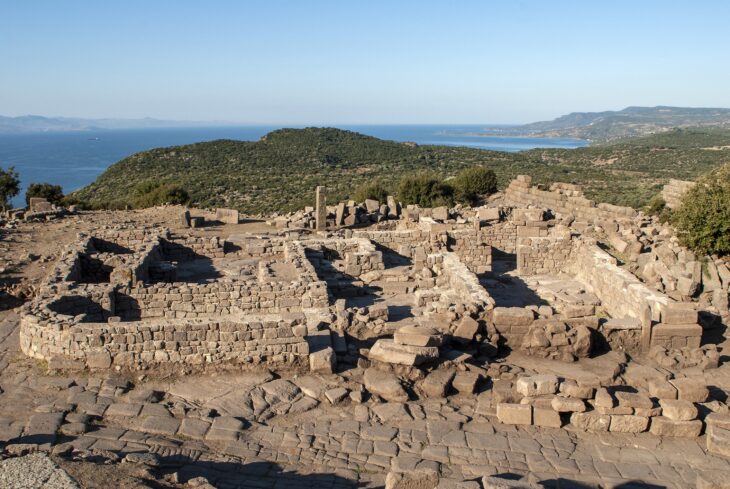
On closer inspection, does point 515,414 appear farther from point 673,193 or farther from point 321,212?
point 673,193

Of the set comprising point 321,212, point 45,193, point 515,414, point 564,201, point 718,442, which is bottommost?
point 718,442

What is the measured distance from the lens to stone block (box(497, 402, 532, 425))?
29.0 ft

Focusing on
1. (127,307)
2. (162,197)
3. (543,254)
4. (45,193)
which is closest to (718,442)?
(543,254)

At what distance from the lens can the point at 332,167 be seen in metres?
63.0

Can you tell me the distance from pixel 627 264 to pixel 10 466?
586 inches

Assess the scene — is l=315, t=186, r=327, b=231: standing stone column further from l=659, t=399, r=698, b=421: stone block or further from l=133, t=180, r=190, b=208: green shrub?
l=659, t=399, r=698, b=421: stone block

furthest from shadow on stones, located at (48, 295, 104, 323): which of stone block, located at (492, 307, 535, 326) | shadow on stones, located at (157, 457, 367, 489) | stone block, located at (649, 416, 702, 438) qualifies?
stone block, located at (649, 416, 702, 438)

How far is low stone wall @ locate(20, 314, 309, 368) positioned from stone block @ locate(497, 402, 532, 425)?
3.29 m

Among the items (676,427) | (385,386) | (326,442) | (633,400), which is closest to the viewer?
(326,442)

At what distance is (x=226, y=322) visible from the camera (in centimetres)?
1004

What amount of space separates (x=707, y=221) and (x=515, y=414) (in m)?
10.6

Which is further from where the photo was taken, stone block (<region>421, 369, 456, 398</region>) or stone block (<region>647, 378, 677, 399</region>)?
stone block (<region>421, 369, 456, 398</region>)

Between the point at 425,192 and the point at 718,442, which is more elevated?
the point at 425,192

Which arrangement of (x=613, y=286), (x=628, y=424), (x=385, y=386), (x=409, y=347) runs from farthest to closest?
(x=613, y=286) < (x=409, y=347) < (x=385, y=386) < (x=628, y=424)
